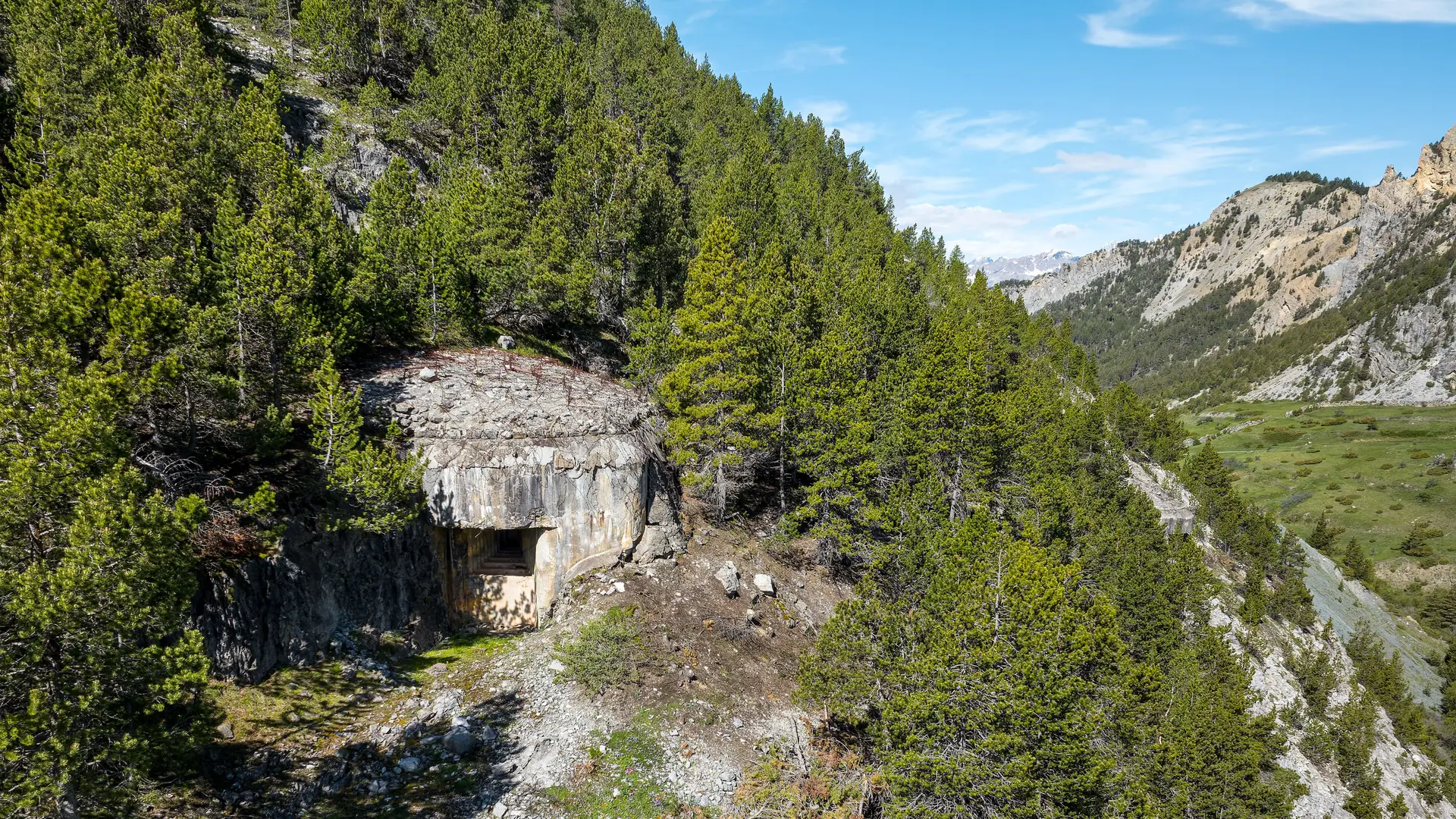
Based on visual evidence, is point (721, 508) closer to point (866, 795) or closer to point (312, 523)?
point (866, 795)

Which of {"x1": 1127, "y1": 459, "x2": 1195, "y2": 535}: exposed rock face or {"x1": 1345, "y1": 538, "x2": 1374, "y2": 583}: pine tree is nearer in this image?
{"x1": 1127, "y1": 459, "x2": 1195, "y2": 535}: exposed rock face

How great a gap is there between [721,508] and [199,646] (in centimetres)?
2333

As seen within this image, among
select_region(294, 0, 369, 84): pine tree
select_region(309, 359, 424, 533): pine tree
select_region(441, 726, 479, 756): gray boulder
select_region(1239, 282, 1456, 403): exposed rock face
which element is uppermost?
select_region(294, 0, 369, 84): pine tree

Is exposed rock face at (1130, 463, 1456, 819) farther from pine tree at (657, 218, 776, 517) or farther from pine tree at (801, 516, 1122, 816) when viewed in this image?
pine tree at (657, 218, 776, 517)

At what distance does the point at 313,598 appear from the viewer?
20797mm

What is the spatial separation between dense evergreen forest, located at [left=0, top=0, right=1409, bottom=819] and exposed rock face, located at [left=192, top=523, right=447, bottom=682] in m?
1.12

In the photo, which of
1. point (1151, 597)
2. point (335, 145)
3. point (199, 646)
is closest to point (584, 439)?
point (199, 646)

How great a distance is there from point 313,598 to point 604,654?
33.0 feet

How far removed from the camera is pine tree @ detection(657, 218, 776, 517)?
103 feet

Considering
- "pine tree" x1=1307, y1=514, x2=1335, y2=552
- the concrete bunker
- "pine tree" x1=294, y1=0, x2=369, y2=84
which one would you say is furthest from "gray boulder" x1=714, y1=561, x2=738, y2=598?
"pine tree" x1=1307, y1=514, x2=1335, y2=552

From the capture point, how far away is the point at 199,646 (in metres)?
12.4

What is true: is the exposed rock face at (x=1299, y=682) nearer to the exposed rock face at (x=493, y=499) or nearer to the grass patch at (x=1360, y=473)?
the grass patch at (x=1360, y=473)

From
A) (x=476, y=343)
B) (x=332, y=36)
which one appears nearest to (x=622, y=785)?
(x=476, y=343)

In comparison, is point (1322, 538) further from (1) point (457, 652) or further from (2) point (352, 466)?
(2) point (352, 466)
